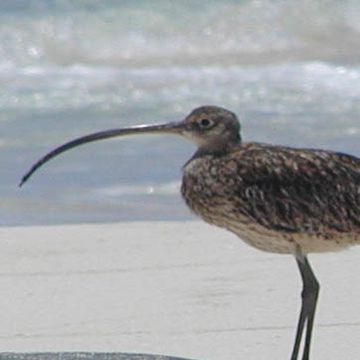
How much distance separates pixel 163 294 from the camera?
303 inches

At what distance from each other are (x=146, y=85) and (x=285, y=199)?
9184mm

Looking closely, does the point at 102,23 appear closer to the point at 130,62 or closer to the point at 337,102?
the point at 130,62

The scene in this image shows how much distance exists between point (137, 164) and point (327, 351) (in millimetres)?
4619

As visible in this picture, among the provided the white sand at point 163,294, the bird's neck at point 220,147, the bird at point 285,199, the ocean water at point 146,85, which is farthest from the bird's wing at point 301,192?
the ocean water at point 146,85

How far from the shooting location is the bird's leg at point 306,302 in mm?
6695

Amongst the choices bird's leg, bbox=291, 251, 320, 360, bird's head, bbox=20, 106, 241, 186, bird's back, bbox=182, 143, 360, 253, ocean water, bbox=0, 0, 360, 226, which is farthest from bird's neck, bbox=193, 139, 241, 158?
ocean water, bbox=0, 0, 360, 226

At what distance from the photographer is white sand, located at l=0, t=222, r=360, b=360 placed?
23.1 feet

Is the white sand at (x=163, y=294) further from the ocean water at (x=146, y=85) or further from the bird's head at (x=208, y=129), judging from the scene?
the ocean water at (x=146, y=85)

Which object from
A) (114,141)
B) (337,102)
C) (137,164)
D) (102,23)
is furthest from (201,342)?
(102,23)

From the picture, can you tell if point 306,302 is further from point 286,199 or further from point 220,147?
point 220,147

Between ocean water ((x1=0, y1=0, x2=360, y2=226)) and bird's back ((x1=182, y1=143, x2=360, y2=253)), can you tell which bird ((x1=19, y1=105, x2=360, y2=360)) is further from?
ocean water ((x1=0, y1=0, x2=360, y2=226))

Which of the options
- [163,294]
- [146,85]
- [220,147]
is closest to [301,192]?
[220,147]

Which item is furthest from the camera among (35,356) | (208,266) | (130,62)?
(130,62)

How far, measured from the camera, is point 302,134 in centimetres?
1275
